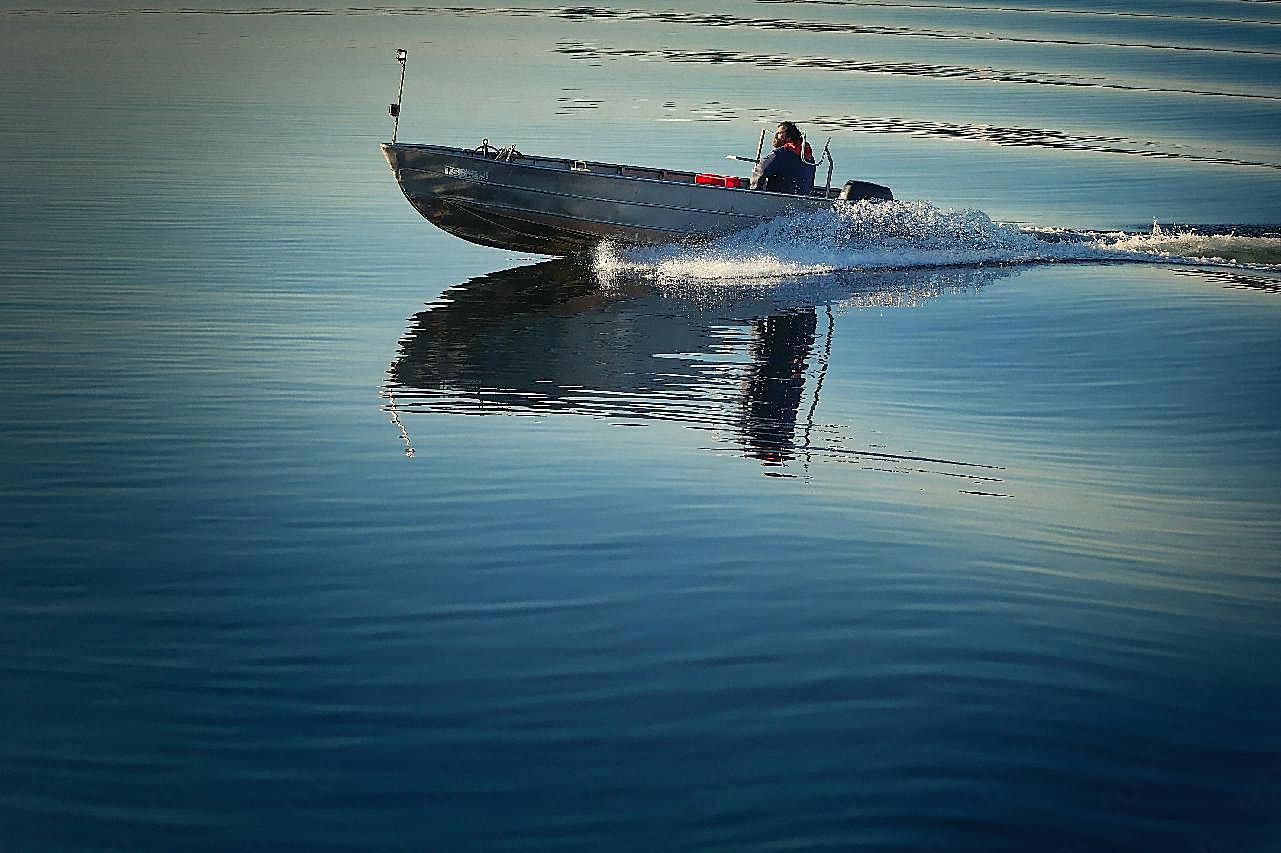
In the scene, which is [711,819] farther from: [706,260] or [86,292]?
[706,260]

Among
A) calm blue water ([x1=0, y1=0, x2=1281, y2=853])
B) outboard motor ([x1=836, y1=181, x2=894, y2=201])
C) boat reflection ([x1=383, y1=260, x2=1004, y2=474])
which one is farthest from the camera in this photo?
outboard motor ([x1=836, y1=181, x2=894, y2=201])

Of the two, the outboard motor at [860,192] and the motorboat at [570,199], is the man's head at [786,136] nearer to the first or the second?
the motorboat at [570,199]

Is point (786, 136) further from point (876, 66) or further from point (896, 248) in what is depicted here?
point (876, 66)

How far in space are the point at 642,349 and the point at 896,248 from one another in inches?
305

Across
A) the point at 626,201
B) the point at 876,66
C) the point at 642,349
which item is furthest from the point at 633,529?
the point at 876,66

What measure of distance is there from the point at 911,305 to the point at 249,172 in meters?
15.2

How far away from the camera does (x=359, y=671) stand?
8984mm

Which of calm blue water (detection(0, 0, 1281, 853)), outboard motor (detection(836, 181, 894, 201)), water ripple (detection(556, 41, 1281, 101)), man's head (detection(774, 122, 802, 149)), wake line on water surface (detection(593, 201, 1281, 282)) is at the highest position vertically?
water ripple (detection(556, 41, 1281, 101))

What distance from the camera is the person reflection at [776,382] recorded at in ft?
47.0

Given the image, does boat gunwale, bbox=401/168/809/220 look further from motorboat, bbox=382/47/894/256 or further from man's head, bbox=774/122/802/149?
man's head, bbox=774/122/802/149

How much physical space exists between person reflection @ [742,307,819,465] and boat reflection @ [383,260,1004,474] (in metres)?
0.02

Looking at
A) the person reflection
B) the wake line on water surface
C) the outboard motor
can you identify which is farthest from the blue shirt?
the person reflection

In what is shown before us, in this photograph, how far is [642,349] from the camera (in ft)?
60.3

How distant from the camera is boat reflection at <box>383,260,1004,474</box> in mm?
15352
